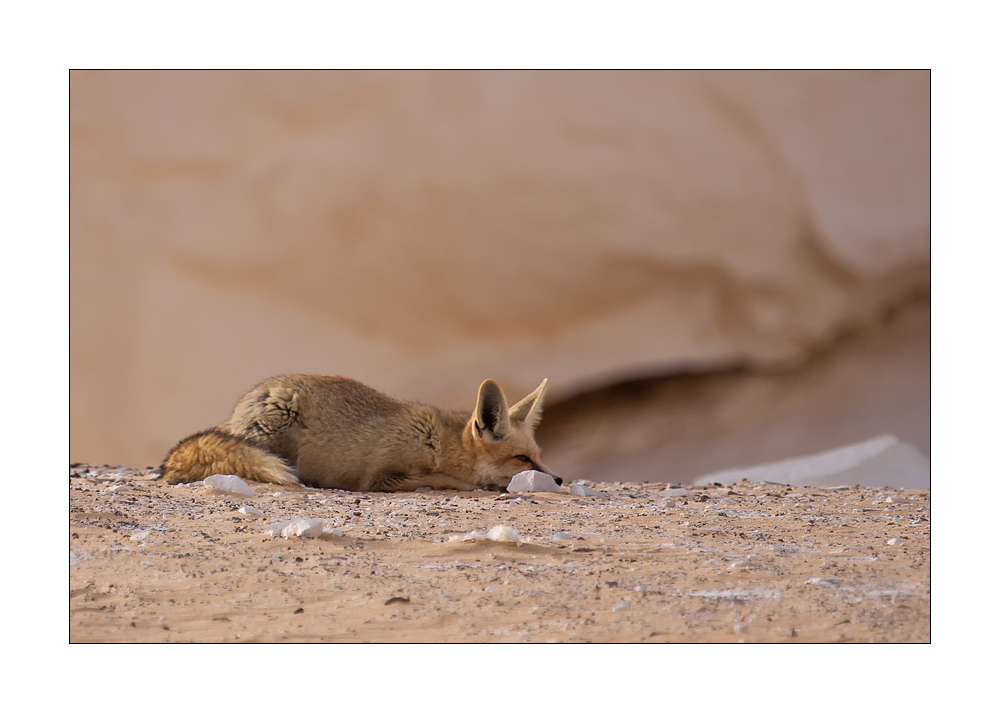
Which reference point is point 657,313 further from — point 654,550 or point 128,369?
point 654,550

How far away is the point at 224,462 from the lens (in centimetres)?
500

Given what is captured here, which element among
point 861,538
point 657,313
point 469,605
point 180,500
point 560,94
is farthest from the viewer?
point 657,313

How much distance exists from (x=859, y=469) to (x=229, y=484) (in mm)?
5053

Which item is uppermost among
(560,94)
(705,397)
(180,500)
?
(560,94)

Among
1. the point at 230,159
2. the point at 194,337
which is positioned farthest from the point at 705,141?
the point at 194,337

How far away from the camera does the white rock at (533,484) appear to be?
5.04 metres

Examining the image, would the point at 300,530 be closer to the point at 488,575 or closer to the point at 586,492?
the point at 488,575

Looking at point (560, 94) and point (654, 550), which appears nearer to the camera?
point (654, 550)

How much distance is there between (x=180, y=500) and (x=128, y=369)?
610 centimetres

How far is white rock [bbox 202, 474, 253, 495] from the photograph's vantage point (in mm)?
4516

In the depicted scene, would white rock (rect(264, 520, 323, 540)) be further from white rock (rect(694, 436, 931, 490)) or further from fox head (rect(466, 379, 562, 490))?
white rock (rect(694, 436, 931, 490))

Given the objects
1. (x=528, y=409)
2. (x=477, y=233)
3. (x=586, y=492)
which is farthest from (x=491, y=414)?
(x=477, y=233)

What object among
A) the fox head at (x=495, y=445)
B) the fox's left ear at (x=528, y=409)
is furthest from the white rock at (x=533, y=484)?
the fox's left ear at (x=528, y=409)

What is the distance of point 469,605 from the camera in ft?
8.66
